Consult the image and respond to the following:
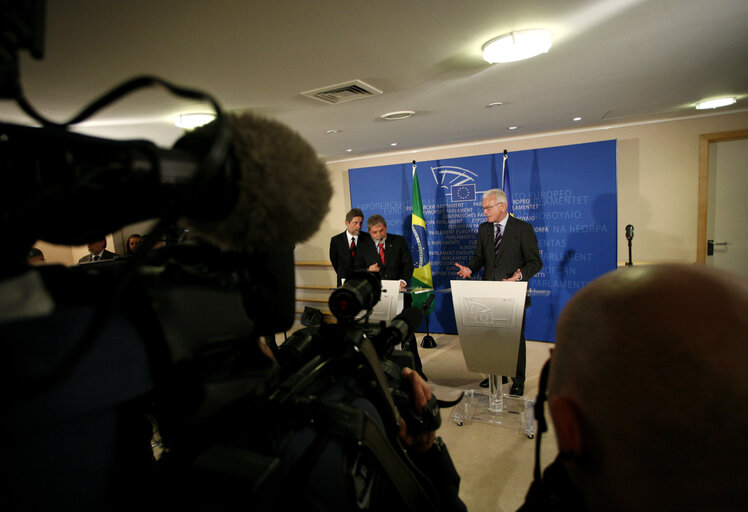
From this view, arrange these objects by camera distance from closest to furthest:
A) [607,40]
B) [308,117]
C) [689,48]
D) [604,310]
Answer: [604,310] → [607,40] → [689,48] → [308,117]

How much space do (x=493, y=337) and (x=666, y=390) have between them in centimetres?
240

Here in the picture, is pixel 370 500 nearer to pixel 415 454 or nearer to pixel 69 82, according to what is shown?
pixel 415 454

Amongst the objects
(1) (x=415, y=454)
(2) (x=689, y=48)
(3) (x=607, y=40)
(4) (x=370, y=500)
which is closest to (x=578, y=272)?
(2) (x=689, y=48)

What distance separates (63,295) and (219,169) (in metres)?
0.20

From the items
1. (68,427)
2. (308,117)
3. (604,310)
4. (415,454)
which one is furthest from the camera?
(308,117)

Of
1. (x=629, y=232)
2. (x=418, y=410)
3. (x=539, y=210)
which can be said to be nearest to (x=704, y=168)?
(x=629, y=232)

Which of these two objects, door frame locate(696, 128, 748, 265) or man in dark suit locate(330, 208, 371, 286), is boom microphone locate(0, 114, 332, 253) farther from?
door frame locate(696, 128, 748, 265)

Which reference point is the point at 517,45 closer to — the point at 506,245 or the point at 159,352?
the point at 506,245

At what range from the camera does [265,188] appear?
420 millimetres

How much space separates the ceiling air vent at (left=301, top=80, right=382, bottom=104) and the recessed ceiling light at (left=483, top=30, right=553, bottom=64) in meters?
0.79

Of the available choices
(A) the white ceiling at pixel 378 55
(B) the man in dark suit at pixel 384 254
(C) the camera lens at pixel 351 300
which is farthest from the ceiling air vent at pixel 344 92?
(C) the camera lens at pixel 351 300

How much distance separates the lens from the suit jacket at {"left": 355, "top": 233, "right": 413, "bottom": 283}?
399 centimetres

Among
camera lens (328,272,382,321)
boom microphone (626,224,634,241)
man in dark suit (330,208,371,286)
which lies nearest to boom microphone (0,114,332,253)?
camera lens (328,272,382,321)

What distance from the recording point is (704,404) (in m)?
0.42
